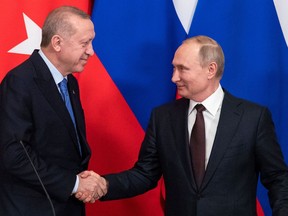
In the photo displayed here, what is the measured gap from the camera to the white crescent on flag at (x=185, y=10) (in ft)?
8.73

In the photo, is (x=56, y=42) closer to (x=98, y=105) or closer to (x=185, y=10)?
(x=98, y=105)

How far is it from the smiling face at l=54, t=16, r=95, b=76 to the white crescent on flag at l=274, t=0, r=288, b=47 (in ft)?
2.92

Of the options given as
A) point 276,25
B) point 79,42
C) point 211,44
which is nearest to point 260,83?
point 276,25

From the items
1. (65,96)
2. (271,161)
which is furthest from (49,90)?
(271,161)

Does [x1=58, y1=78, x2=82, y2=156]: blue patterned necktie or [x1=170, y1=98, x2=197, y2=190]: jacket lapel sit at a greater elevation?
[x1=58, y1=78, x2=82, y2=156]: blue patterned necktie

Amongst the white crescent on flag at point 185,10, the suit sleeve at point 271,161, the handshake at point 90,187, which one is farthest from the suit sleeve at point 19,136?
the white crescent on flag at point 185,10

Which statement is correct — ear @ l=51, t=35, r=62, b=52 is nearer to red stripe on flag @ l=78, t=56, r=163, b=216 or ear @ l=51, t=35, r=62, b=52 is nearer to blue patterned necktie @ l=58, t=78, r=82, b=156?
blue patterned necktie @ l=58, t=78, r=82, b=156

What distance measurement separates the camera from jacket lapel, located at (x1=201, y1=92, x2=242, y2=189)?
6.77 ft

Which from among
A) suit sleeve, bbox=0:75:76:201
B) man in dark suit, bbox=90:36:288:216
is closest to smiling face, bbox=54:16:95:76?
suit sleeve, bbox=0:75:76:201

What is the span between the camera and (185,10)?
2666 mm

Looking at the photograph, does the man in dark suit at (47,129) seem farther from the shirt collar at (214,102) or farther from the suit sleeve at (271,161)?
the suit sleeve at (271,161)

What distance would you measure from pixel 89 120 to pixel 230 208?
869 mm

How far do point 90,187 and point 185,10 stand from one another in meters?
0.96

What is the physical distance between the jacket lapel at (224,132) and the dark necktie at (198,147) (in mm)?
32
